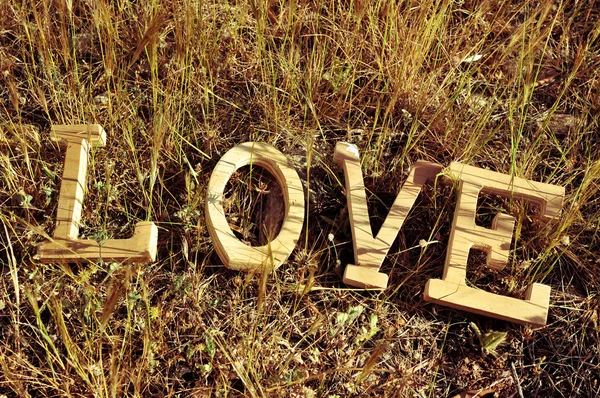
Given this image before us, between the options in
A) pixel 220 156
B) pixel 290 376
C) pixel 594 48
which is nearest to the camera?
pixel 290 376

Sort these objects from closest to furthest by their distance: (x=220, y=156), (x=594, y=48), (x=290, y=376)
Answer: (x=290, y=376), (x=220, y=156), (x=594, y=48)

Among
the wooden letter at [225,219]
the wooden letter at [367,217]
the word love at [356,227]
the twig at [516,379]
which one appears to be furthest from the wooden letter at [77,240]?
the twig at [516,379]

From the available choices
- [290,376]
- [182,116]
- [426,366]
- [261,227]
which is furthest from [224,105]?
[426,366]

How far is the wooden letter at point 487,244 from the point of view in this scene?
2.22m

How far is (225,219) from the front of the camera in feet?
7.38

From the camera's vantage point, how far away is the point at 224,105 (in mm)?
2561

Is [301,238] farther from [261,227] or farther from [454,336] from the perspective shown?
[454,336]

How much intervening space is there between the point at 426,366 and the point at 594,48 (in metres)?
1.53

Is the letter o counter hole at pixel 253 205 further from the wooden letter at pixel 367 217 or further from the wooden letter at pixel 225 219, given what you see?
the wooden letter at pixel 367 217

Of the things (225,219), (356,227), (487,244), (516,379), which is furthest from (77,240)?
(516,379)

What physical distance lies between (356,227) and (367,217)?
0.19ft

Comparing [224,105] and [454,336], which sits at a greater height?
[224,105]

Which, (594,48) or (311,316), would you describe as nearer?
(311,316)

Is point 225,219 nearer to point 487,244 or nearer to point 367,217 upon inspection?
point 367,217
